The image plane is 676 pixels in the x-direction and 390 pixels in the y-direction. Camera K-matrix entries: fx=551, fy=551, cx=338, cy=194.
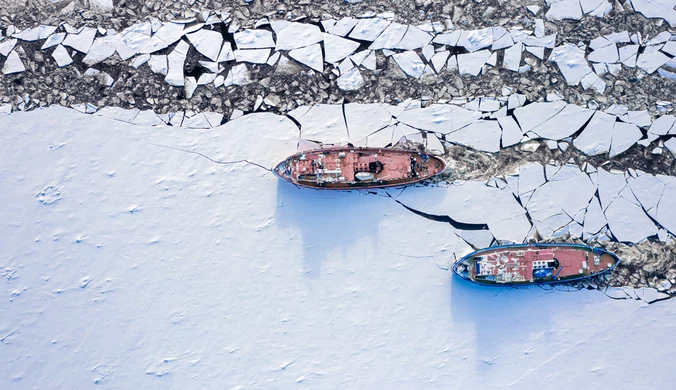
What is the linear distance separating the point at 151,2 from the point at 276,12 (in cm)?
144

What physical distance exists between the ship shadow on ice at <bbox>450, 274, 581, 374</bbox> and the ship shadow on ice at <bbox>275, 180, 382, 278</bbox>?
113 centimetres

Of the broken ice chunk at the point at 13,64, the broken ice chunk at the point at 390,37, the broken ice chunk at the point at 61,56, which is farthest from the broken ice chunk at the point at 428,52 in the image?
the broken ice chunk at the point at 13,64

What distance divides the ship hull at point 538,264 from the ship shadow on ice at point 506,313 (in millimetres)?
192

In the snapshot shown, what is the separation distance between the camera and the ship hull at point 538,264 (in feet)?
19.4

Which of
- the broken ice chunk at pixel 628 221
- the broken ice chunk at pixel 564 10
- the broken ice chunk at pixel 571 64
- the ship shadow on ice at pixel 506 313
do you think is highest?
the broken ice chunk at pixel 564 10

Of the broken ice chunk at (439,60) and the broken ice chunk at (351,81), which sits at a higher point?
the broken ice chunk at (439,60)

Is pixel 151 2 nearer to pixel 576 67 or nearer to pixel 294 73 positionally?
pixel 294 73

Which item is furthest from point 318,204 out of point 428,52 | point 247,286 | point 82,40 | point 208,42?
point 82,40

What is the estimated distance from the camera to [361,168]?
5.93 metres

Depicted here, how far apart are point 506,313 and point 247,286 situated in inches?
115

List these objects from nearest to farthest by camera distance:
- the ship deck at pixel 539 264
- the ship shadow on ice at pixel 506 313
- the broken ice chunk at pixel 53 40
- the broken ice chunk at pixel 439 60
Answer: the ship deck at pixel 539 264
the ship shadow on ice at pixel 506 313
the broken ice chunk at pixel 439 60
the broken ice chunk at pixel 53 40

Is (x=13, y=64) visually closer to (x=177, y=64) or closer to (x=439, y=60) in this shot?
(x=177, y=64)

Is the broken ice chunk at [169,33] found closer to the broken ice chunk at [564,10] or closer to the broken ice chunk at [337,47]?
the broken ice chunk at [337,47]

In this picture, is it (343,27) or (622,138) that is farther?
(343,27)
